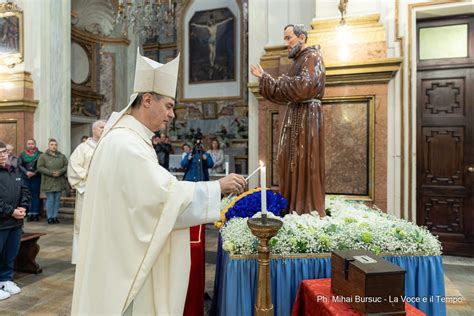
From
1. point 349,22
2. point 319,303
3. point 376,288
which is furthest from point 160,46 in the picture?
point 376,288

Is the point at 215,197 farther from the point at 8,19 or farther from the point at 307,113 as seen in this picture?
the point at 8,19

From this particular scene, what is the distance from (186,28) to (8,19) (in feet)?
18.8

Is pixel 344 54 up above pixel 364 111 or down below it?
above

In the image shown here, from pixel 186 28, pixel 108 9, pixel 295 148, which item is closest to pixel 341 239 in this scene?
pixel 295 148

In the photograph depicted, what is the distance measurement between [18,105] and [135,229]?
793cm

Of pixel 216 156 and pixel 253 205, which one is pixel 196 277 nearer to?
pixel 253 205

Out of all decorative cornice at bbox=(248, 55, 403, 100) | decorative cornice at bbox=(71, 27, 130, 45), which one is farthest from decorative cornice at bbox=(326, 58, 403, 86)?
decorative cornice at bbox=(71, 27, 130, 45)

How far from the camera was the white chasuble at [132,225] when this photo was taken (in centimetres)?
171

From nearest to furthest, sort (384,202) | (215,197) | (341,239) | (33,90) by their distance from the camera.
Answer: (215,197), (341,239), (384,202), (33,90)

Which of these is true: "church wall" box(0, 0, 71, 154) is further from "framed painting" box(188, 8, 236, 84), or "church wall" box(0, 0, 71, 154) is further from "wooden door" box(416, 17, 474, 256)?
"wooden door" box(416, 17, 474, 256)

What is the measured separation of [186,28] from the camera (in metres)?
12.5

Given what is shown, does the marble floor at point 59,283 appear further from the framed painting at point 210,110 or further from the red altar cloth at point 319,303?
the framed painting at point 210,110

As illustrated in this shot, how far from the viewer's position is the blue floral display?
2797mm

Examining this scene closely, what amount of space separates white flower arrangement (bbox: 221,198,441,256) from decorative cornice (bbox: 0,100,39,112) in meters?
7.44
